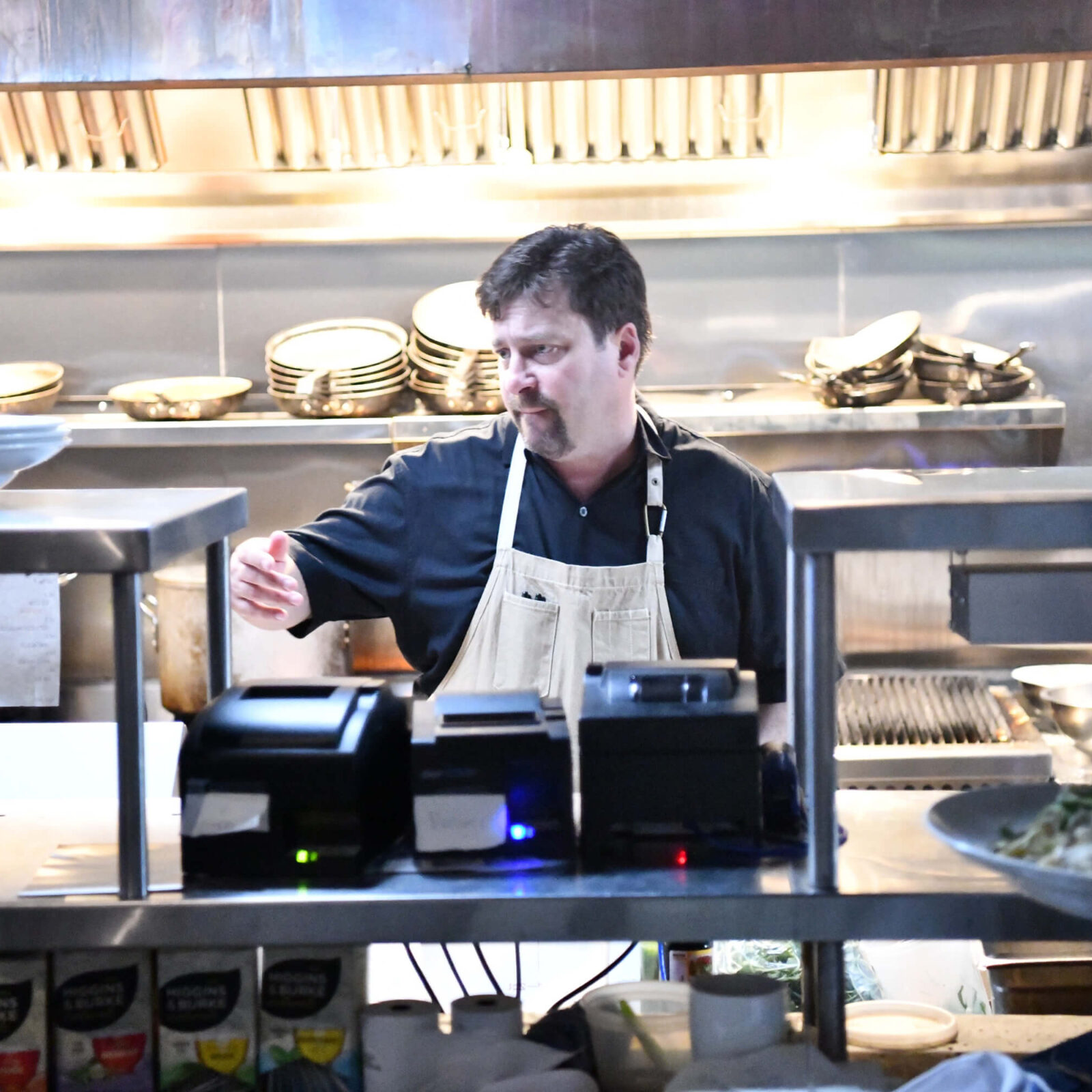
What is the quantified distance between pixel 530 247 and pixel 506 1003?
1.32 meters

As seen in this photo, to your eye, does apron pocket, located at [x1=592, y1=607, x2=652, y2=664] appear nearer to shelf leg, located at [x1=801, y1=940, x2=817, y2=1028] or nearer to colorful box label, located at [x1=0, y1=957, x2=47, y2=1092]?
shelf leg, located at [x1=801, y1=940, x2=817, y2=1028]

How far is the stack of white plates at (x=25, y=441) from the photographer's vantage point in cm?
137

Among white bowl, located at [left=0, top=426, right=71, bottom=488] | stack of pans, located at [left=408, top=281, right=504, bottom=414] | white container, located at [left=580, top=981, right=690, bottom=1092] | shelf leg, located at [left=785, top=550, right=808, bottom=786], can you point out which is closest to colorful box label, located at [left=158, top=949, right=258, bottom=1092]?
white container, located at [left=580, top=981, right=690, bottom=1092]

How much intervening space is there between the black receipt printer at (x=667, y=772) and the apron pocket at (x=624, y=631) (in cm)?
99

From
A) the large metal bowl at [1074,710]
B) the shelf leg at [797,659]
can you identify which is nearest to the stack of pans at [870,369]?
the large metal bowl at [1074,710]

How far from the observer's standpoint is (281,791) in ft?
4.26

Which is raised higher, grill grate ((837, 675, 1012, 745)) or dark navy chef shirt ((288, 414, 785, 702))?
dark navy chef shirt ((288, 414, 785, 702))

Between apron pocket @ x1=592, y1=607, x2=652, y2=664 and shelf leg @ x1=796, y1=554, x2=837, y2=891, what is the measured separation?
3.49 ft

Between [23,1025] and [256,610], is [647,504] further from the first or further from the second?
[23,1025]

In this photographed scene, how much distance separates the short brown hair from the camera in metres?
2.32

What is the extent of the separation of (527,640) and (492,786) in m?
1.07

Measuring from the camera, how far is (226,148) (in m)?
3.85

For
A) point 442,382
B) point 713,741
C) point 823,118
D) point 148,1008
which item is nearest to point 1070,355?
point 823,118

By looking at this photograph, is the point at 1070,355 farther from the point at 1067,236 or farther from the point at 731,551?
the point at 731,551
